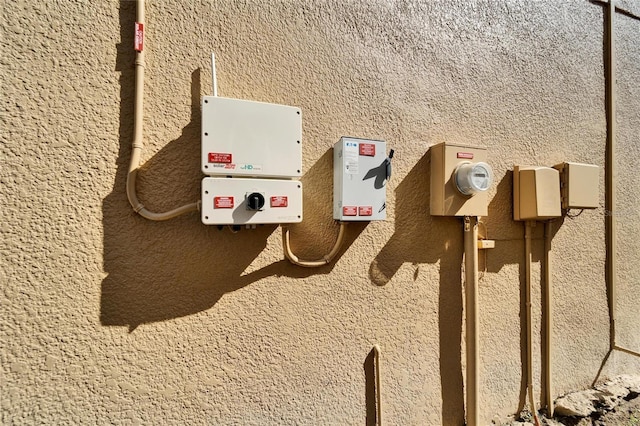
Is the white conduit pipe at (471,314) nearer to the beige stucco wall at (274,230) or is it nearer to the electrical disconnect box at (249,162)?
the beige stucco wall at (274,230)

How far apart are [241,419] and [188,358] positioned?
0.37 m

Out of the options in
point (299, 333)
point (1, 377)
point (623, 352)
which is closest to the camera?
point (1, 377)

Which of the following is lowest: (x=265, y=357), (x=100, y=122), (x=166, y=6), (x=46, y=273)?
(x=265, y=357)

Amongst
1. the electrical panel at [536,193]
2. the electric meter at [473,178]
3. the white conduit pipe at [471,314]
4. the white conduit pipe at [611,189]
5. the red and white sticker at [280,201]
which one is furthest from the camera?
the white conduit pipe at [611,189]

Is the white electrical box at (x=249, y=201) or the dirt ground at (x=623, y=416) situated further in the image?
the dirt ground at (x=623, y=416)

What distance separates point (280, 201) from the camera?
116 centimetres

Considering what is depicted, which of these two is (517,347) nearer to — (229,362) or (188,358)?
(229,362)

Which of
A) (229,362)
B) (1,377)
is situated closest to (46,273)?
(1,377)

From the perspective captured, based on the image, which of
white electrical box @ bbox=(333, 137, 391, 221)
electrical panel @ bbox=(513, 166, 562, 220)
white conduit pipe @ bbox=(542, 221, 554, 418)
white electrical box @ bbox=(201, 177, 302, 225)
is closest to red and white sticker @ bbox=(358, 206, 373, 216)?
white electrical box @ bbox=(333, 137, 391, 221)

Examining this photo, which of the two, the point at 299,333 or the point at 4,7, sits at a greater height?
the point at 4,7

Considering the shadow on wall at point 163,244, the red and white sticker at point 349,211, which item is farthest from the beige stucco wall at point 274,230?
the red and white sticker at point 349,211

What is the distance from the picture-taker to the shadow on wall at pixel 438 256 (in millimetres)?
1510

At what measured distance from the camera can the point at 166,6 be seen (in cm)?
117

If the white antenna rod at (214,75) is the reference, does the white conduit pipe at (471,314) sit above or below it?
below
